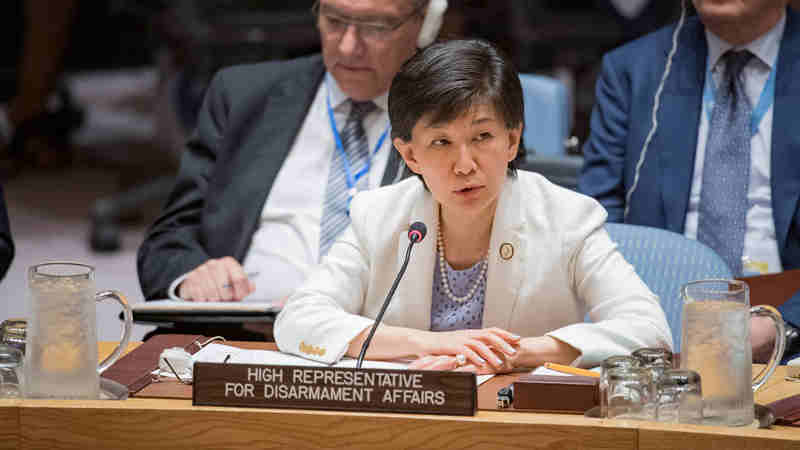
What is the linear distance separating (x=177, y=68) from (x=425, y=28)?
3326 millimetres

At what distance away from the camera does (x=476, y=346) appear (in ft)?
6.57

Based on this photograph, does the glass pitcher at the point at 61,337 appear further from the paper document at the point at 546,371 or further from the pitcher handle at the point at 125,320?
the paper document at the point at 546,371

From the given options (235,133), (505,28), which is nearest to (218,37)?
(505,28)

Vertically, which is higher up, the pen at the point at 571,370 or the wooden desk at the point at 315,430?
the pen at the point at 571,370

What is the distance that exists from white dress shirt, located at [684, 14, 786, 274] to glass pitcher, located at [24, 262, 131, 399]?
177 centimetres

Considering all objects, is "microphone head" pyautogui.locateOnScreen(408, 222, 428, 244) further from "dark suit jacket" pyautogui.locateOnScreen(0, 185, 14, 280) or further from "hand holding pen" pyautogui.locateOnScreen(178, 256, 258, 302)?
"dark suit jacket" pyautogui.locateOnScreen(0, 185, 14, 280)

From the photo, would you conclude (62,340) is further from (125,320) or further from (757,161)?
(757,161)

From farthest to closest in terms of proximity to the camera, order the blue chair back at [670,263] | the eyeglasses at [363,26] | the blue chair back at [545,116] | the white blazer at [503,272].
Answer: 1. the blue chair back at [545,116]
2. the eyeglasses at [363,26]
3. the blue chair back at [670,263]
4. the white blazer at [503,272]

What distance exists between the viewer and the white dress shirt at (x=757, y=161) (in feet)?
9.77

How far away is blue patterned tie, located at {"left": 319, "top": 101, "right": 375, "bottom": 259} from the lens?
2.99 metres

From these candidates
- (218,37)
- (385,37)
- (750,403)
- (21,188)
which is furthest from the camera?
(21,188)

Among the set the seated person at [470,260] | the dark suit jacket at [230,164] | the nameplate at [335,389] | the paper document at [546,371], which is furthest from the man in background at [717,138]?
the nameplate at [335,389]

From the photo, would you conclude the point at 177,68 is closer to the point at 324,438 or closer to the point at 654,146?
the point at 654,146

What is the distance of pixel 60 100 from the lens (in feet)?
25.1
